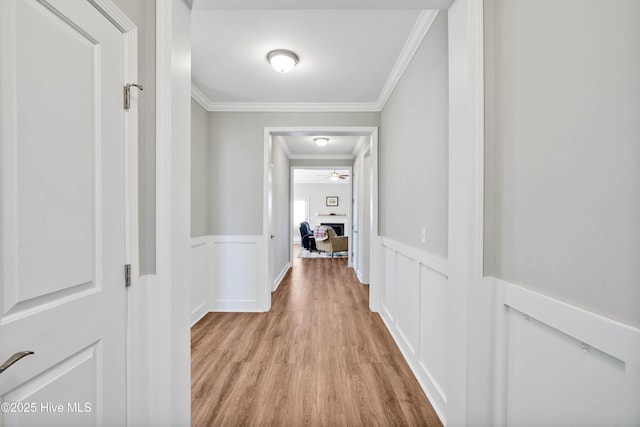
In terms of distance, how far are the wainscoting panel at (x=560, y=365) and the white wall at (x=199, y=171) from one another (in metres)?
2.79

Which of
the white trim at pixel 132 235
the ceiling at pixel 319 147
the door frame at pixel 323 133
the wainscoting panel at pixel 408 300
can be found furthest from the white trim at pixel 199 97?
the wainscoting panel at pixel 408 300

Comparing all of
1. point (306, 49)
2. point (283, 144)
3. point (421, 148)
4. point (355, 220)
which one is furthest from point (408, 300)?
point (355, 220)

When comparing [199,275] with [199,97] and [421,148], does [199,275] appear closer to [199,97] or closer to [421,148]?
[199,97]

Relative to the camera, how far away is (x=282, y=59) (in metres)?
2.18

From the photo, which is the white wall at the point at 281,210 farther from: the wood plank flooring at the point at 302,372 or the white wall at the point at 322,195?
the white wall at the point at 322,195

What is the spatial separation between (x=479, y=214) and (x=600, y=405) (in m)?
0.66

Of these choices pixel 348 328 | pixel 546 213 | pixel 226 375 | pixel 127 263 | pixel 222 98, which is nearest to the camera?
pixel 546 213

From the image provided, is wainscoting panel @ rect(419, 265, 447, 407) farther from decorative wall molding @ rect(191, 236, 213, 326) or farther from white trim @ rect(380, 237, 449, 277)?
decorative wall molding @ rect(191, 236, 213, 326)

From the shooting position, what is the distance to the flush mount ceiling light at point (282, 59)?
2.17 m

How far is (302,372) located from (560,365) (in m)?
1.62

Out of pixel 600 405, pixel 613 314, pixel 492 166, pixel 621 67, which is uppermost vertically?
pixel 621 67

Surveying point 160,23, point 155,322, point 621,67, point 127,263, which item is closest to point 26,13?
point 160,23

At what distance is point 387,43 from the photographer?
6.73 ft

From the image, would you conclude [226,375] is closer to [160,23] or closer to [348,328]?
[348,328]
